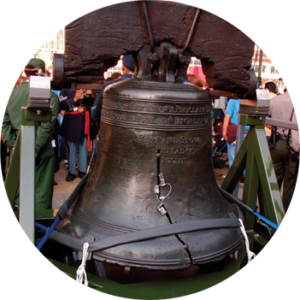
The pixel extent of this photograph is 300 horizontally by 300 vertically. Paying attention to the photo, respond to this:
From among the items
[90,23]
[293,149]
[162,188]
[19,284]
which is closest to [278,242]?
[162,188]

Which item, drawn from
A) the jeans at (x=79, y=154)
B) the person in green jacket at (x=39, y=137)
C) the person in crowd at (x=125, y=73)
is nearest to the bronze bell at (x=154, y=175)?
the person in crowd at (x=125, y=73)

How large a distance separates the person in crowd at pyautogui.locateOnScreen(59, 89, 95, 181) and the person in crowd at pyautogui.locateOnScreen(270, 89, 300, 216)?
2.94 meters

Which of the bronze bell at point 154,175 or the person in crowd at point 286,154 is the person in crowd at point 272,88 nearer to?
the person in crowd at point 286,154

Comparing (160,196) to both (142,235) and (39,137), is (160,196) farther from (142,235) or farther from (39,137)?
(39,137)

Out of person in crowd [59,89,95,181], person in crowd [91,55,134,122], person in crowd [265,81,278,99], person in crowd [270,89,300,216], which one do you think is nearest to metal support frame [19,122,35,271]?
person in crowd [91,55,134,122]

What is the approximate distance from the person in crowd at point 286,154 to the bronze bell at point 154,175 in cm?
237

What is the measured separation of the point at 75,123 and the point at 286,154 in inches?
134

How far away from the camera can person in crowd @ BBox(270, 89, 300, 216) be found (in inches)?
162

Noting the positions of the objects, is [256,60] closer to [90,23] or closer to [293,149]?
[90,23]

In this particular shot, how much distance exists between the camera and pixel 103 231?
195 centimetres

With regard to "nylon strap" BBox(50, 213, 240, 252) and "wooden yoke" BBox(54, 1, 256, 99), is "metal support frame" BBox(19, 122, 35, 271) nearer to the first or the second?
"nylon strap" BBox(50, 213, 240, 252)

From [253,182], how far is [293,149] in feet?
6.12

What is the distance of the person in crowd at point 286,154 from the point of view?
4.10 m

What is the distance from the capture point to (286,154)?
457cm
